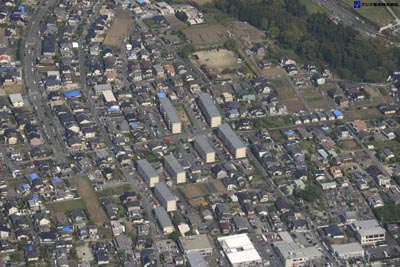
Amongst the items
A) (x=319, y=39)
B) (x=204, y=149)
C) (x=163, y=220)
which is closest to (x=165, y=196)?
(x=163, y=220)

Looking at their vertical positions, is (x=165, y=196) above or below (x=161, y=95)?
above

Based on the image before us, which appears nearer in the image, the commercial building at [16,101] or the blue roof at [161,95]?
the commercial building at [16,101]

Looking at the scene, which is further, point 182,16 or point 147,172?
point 182,16

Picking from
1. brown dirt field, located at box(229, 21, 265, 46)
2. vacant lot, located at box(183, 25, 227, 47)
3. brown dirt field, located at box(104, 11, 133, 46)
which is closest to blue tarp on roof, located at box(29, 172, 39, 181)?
brown dirt field, located at box(104, 11, 133, 46)

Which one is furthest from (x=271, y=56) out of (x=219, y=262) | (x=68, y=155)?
(x=219, y=262)

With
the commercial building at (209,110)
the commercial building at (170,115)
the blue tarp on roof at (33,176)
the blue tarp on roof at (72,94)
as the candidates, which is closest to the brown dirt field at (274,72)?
the commercial building at (209,110)

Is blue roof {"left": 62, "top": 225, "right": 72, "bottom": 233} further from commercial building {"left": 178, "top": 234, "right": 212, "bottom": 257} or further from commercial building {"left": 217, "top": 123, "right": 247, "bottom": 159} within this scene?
commercial building {"left": 217, "top": 123, "right": 247, "bottom": 159}

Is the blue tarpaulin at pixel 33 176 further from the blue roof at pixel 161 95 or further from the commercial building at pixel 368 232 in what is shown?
the commercial building at pixel 368 232

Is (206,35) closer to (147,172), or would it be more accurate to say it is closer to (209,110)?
(209,110)
